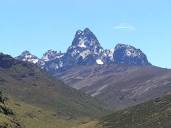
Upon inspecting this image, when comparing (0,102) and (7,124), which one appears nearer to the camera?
(7,124)

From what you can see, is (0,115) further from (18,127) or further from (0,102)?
(0,102)

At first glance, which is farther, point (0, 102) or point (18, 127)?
point (0, 102)

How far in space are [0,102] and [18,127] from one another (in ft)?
70.7

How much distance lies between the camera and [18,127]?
17762cm

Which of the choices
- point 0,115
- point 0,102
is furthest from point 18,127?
point 0,102

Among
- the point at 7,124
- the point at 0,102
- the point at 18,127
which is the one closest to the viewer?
the point at 7,124

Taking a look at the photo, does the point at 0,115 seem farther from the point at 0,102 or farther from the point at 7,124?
the point at 0,102

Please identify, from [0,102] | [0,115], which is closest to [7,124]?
[0,115]

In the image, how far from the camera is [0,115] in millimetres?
172375

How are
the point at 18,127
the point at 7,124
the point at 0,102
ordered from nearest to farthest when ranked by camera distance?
the point at 7,124, the point at 18,127, the point at 0,102

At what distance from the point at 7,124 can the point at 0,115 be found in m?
7.00

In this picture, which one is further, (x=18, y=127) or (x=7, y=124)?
(x=18, y=127)

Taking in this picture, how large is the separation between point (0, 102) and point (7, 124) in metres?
29.6
